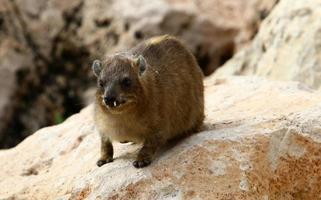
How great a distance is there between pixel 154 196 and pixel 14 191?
186 centimetres

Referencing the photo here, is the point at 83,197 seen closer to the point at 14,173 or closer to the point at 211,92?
the point at 14,173

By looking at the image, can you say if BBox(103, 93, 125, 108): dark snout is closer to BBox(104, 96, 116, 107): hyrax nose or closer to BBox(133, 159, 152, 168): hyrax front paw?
BBox(104, 96, 116, 107): hyrax nose

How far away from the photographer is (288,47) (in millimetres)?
A: 12031

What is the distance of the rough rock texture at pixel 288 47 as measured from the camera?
11.4 m

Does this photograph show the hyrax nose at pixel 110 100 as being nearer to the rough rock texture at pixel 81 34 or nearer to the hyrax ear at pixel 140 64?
the hyrax ear at pixel 140 64

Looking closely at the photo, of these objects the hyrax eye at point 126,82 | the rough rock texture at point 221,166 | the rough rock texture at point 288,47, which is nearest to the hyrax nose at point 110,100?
the hyrax eye at point 126,82

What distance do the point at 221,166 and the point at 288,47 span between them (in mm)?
4966

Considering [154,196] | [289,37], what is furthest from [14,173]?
[289,37]

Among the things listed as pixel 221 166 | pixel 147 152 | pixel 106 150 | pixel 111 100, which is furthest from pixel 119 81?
pixel 221 166

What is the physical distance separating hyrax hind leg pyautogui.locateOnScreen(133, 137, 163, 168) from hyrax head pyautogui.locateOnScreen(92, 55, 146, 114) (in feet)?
1.39

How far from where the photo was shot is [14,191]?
843 cm

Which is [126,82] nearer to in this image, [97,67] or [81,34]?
[97,67]

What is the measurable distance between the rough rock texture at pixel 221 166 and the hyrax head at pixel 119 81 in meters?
0.62

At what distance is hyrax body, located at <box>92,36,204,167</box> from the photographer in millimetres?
7680
